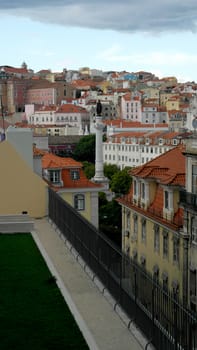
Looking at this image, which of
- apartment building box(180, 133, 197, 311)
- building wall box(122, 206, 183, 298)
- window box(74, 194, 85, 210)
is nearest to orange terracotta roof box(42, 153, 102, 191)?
window box(74, 194, 85, 210)

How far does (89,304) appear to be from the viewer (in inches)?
391

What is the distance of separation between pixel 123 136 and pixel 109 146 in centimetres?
369

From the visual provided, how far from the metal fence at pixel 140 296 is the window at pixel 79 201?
48.6 ft

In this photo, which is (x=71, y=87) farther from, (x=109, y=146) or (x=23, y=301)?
(x=23, y=301)

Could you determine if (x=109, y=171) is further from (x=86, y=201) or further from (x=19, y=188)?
(x=19, y=188)

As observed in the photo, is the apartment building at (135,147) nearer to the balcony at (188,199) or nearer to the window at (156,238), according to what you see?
the window at (156,238)

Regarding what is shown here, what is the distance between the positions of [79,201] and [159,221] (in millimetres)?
5394

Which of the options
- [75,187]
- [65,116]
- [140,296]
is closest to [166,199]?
[75,187]

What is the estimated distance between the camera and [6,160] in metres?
19.7

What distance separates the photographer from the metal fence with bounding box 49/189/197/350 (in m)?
7.31

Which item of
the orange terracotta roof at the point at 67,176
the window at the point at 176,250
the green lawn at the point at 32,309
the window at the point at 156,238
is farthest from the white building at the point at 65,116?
the green lawn at the point at 32,309

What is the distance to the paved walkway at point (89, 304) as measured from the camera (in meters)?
8.21

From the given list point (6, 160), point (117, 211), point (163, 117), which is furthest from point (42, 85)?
point (6, 160)

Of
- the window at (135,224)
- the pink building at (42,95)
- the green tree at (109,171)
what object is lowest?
the green tree at (109,171)
